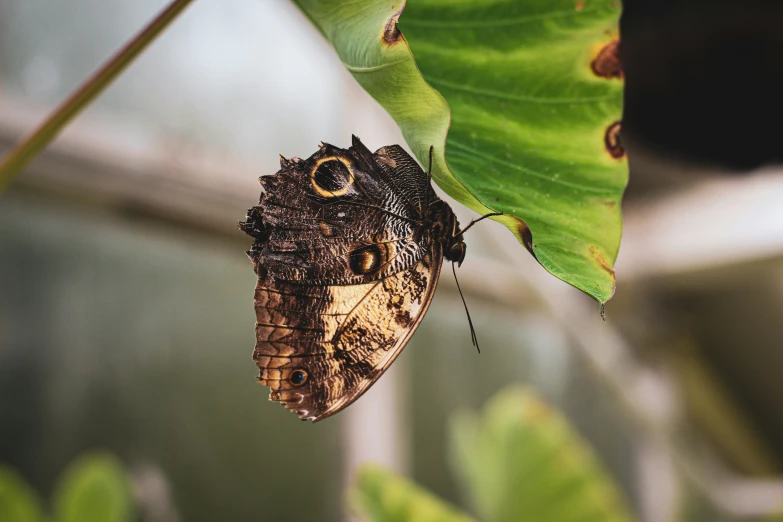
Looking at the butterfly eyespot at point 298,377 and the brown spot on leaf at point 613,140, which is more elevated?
the butterfly eyespot at point 298,377

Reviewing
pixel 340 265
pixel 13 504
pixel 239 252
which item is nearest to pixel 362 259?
pixel 340 265

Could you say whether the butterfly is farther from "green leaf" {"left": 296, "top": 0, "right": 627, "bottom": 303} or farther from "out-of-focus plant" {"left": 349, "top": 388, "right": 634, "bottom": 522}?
"out-of-focus plant" {"left": 349, "top": 388, "right": 634, "bottom": 522}

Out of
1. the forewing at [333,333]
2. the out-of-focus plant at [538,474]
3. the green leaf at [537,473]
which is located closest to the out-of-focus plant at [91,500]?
the out-of-focus plant at [538,474]

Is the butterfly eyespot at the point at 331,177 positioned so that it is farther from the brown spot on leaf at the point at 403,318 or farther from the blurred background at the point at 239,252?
→ the blurred background at the point at 239,252

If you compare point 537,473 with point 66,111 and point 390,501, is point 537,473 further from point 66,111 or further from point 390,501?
point 66,111

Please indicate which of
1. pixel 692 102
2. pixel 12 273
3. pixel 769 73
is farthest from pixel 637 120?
pixel 12 273

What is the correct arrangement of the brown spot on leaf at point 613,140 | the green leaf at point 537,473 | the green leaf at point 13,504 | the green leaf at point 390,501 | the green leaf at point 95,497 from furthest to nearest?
the green leaf at point 537,473 → the green leaf at point 95,497 → the green leaf at point 13,504 → the green leaf at point 390,501 → the brown spot on leaf at point 613,140
